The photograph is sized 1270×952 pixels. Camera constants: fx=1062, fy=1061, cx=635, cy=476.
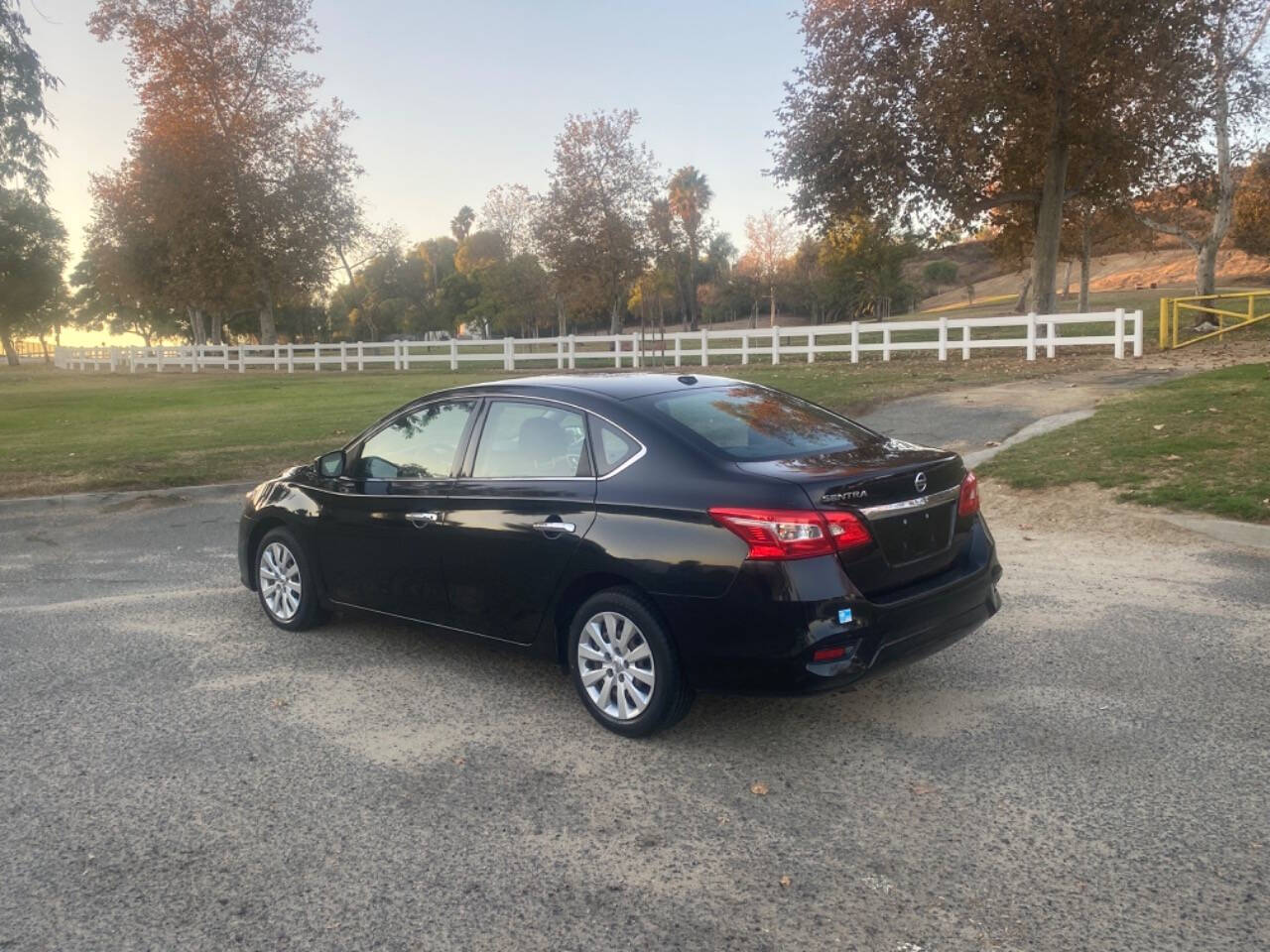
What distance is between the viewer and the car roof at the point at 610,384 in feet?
17.1

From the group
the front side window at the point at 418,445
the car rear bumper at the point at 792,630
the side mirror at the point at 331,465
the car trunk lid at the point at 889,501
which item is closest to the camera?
the car rear bumper at the point at 792,630

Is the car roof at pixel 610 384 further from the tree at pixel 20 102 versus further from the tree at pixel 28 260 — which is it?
the tree at pixel 28 260

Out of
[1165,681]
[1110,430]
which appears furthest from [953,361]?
[1165,681]

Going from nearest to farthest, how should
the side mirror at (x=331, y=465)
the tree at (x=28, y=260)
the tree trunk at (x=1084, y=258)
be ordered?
1. the side mirror at (x=331, y=465)
2. the tree trunk at (x=1084, y=258)
3. the tree at (x=28, y=260)

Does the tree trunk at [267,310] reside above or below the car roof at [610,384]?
above

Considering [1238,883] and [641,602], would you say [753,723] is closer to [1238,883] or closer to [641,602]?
[641,602]

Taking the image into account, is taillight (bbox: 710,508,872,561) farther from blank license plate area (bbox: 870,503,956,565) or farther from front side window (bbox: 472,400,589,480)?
front side window (bbox: 472,400,589,480)

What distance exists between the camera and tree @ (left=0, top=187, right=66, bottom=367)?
6612cm

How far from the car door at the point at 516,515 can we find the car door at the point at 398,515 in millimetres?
144

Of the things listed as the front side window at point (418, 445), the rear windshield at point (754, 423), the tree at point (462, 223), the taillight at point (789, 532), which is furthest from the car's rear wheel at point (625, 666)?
the tree at point (462, 223)

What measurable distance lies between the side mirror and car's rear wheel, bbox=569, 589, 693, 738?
2.14m

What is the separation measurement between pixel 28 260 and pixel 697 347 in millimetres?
56472

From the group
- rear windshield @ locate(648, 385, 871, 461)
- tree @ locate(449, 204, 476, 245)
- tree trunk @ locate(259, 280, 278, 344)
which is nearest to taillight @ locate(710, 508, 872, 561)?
rear windshield @ locate(648, 385, 871, 461)

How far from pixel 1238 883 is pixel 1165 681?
1.99 metres
